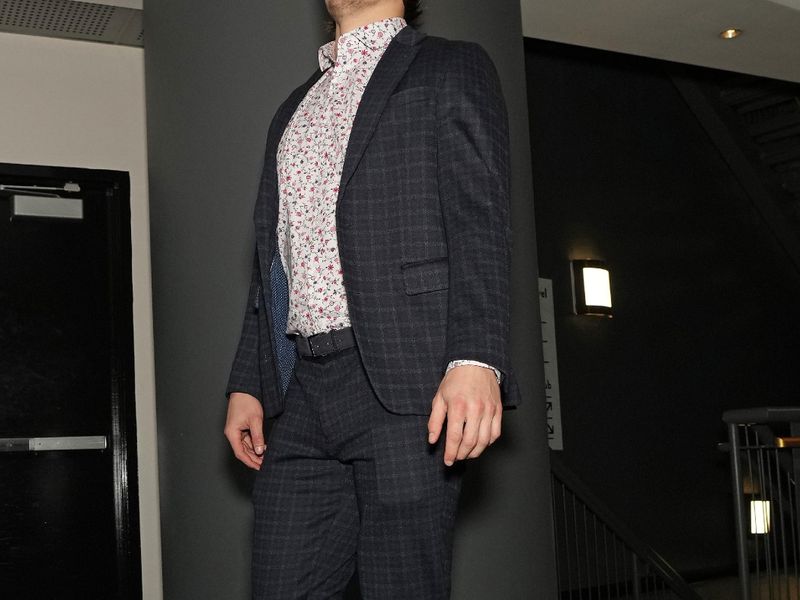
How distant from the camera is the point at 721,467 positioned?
7.41 m

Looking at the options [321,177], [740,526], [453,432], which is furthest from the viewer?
[740,526]

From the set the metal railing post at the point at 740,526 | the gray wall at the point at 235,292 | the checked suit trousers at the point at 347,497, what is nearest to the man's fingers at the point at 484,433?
the checked suit trousers at the point at 347,497

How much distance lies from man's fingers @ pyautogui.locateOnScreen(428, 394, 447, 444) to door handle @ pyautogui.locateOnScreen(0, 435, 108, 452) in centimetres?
337

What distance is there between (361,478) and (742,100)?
22.7ft

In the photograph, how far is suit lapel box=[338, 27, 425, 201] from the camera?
64.3 inches

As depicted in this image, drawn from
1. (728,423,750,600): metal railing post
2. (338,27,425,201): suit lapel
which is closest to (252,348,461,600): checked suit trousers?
(338,27,425,201): suit lapel

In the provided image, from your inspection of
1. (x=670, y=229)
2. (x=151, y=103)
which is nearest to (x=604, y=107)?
(x=670, y=229)

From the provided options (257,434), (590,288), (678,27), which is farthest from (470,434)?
(590,288)

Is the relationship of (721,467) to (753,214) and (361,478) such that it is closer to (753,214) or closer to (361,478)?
(753,214)

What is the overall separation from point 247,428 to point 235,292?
1.05 m

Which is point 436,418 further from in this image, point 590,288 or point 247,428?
point 590,288

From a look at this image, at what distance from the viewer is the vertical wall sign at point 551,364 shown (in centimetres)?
632

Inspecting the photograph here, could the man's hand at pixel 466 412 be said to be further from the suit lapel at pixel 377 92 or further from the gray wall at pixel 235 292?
the gray wall at pixel 235 292

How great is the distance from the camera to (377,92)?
5.49 feet
